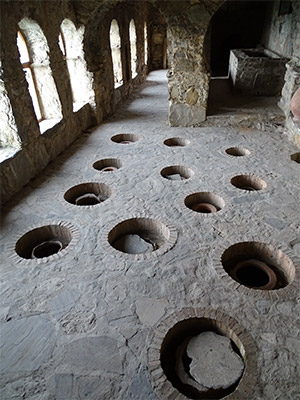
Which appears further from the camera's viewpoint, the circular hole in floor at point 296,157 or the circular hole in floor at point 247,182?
the circular hole in floor at point 296,157

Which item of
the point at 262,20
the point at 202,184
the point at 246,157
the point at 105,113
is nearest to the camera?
the point at 202,184

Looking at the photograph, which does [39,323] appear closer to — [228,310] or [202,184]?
[228,310]

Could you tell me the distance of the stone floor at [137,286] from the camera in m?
2.42

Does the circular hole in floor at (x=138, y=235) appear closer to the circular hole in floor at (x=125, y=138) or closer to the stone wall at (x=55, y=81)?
the stone wall at (x=55, y=81)

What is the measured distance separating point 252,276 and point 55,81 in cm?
520

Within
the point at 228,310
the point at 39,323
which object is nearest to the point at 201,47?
the point at 228,310

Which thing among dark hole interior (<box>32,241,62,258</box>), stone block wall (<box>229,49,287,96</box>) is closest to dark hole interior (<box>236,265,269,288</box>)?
dark hole interior (<box>32,241,62,258</box>)

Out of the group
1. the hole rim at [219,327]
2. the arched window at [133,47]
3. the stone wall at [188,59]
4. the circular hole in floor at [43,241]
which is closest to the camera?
the hole rim at [219,327]

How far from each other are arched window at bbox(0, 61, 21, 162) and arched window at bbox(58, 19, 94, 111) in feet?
8.60

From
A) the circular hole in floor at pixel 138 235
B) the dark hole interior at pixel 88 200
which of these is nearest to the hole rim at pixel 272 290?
the circular hole in floor at pixel 138 235

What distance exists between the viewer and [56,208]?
460cm

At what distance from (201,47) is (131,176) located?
3.66m

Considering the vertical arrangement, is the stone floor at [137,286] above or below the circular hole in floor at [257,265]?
above

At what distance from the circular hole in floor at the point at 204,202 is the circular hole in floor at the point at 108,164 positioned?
185cm
